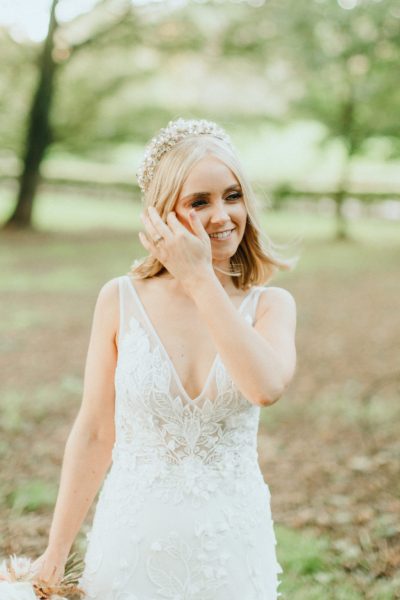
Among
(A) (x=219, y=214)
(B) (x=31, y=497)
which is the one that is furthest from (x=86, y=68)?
(A) (x=219, y=214)

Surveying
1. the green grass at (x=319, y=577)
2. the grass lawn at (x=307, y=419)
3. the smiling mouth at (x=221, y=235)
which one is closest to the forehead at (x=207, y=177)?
the smiling mouth at (x=221, y=235)

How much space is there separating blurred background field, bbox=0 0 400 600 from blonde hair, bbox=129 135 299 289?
19.5 inches

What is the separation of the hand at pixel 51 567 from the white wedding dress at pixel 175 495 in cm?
7

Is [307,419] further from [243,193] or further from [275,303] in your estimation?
[243,193]

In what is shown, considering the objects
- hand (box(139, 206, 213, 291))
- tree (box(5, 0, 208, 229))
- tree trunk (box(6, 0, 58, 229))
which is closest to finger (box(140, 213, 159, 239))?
hand (box(139, 206, 213, 291))

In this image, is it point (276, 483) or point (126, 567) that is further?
point (276, 483)

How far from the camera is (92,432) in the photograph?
7.17 ft

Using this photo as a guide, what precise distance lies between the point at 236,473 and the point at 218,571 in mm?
277

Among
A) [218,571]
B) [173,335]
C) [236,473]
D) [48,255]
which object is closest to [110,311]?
[173,335]

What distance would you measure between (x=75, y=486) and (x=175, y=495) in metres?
0.32

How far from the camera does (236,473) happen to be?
2.09 meters

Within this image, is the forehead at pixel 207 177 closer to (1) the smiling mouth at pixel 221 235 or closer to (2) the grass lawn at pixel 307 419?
(1) the smiling mouth at pixel 221 235

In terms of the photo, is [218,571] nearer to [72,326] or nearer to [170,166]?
[170,166]

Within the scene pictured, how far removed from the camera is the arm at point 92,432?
2127 mm
